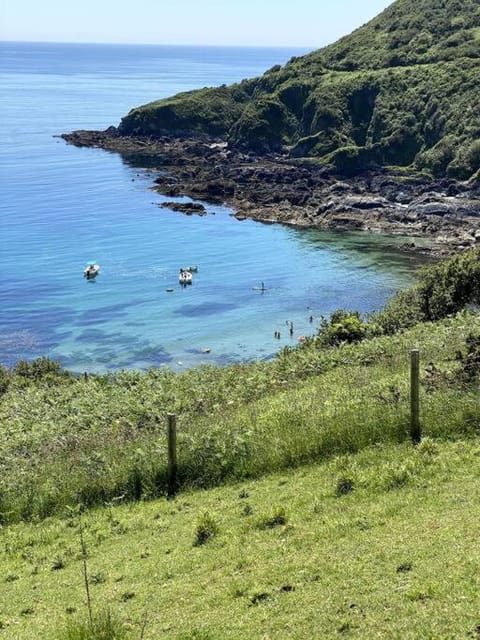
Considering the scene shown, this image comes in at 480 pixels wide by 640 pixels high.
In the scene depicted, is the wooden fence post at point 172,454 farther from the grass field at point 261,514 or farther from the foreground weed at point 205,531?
the foreground weed at point 205,531

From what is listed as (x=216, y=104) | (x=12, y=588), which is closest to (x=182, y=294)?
(x=12, y=588)

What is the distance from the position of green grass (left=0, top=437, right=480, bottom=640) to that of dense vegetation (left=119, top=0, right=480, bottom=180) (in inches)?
3702

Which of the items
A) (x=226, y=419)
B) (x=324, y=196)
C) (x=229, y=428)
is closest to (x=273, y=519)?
(x=229, y=428)

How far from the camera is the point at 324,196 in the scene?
101m

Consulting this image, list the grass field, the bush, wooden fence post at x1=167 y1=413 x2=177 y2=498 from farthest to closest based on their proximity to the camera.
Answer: the bush
wooden fence post at x1=167 y1=413 x2=177 y2=498
the grass field

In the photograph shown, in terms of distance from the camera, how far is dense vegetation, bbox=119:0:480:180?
4528 inches

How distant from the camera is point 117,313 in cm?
6250

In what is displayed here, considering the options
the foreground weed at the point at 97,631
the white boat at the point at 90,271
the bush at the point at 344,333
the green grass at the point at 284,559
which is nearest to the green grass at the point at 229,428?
the green grass at the point at 284,559

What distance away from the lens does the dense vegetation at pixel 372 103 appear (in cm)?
11500

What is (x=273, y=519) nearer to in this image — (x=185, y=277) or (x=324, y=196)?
(x=185, y=277)

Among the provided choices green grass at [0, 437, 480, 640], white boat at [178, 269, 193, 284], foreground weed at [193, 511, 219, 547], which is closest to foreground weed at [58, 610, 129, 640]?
green grass at [0, 437, 480, 640]

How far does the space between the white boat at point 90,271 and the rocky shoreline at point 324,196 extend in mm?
25338

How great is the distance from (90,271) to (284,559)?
211 ft

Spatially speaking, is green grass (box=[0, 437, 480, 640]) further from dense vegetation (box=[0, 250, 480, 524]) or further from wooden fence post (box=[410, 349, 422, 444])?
dense vegetation (box=[0, 250, 480, 524])
